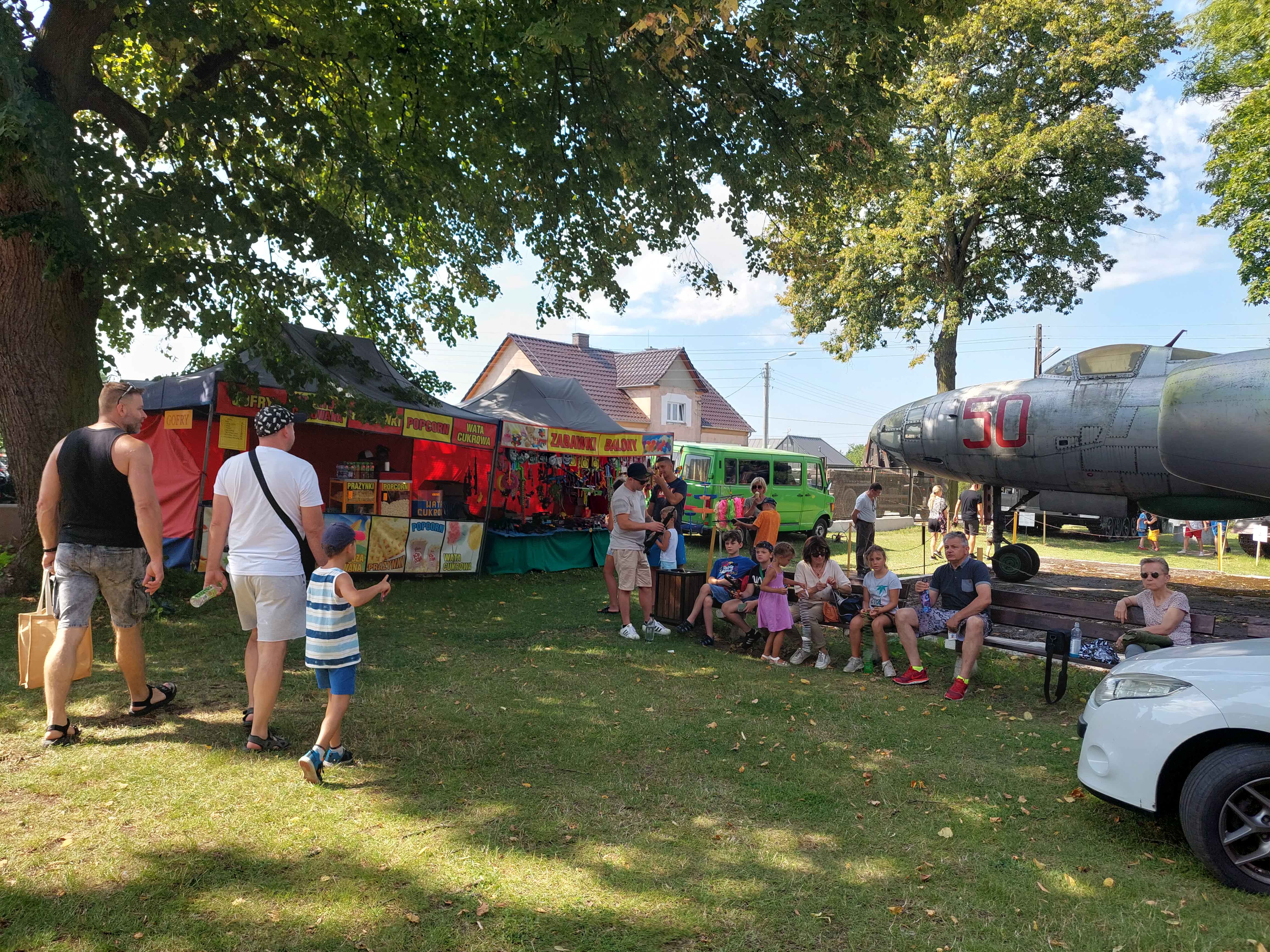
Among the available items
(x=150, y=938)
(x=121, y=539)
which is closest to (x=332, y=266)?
(x=121, y=539)

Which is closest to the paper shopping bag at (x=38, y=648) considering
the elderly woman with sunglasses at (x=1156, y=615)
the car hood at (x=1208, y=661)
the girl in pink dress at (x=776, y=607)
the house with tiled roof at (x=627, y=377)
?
the girl in pink dress at (x=776, y=607)

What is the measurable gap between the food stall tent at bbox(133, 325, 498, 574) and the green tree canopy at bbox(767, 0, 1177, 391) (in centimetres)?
1676

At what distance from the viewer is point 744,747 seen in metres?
5.23

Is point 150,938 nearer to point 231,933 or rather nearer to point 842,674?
point 231,933

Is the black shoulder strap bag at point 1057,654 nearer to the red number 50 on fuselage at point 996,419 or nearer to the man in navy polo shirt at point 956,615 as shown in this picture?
the man in navy polo shirt at point 956,615

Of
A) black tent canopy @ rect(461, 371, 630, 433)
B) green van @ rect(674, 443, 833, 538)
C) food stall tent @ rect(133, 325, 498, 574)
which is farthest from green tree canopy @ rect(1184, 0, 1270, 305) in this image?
food stall tent @ rect(133, 325, 498, 574)

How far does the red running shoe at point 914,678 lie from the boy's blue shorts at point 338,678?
467 cm

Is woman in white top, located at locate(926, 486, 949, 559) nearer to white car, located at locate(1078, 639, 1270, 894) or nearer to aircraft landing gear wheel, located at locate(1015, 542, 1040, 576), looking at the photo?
aircraft landing gear wheel, located at locate(1015, 542, 1040, 576)

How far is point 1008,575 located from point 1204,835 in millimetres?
10867

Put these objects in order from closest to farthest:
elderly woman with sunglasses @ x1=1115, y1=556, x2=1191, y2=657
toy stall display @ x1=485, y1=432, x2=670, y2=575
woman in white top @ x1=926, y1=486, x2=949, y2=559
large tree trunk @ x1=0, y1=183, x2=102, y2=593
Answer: elderly woman with sunglasses @ x1=1115, y1=556, x2=1191, y2=657 → large tree trunk @ x1=0, y1=183, x2=102, y2=593 → toy stall display @ x1=485, y1=432, x2=670, y2=575 → woman in white top @ x1=926, y1=486, x2=949, y2=559

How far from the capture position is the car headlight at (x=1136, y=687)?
376cm

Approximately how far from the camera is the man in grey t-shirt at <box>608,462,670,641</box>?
8312 millimetres

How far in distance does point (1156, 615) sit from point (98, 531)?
24.2 ft

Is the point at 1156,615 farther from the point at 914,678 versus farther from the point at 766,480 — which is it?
the point at 766,480
